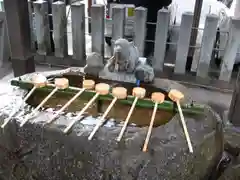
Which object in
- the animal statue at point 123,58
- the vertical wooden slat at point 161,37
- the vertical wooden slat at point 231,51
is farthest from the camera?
the vertical wooden slat at point 161,37

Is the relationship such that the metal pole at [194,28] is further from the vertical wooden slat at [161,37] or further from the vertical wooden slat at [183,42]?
the vertical wooden slat at [161,37]

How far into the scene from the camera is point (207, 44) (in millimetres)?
3416

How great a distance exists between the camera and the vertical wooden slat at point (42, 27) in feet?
12.4

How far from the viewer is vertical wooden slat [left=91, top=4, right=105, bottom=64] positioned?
3.61 metres

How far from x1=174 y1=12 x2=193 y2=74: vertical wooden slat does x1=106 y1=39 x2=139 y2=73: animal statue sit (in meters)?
1.81

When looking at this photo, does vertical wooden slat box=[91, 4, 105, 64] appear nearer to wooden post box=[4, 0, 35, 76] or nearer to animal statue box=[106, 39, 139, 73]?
wooden post box=[4, 0, 35, 76]

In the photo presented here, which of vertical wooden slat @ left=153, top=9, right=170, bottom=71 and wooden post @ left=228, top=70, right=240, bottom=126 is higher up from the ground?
vertical wooden slat @ left=153, top=9, right=170, bottom=71

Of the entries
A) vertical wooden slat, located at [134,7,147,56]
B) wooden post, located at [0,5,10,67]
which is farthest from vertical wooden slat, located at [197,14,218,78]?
wooden post, located at [0,5,10,67]

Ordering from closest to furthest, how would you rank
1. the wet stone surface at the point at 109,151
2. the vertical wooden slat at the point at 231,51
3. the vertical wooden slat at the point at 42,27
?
the wet stone surface at the point at 109,151 → the vertical wooden slat at the point at 231,51 → the vertical wooden slat at the point at 42,27

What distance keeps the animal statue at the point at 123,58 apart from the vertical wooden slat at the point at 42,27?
2377mm

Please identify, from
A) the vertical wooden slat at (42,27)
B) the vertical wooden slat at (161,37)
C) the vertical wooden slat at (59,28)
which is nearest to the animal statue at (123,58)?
the vertical wooden slat at (161,37)

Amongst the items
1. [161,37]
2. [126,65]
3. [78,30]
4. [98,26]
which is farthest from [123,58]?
[78,30]

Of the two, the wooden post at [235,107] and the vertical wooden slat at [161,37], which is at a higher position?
the vertical wooden slat at [161,37]

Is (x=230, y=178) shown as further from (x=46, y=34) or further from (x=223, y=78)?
(x=46, y=34)
